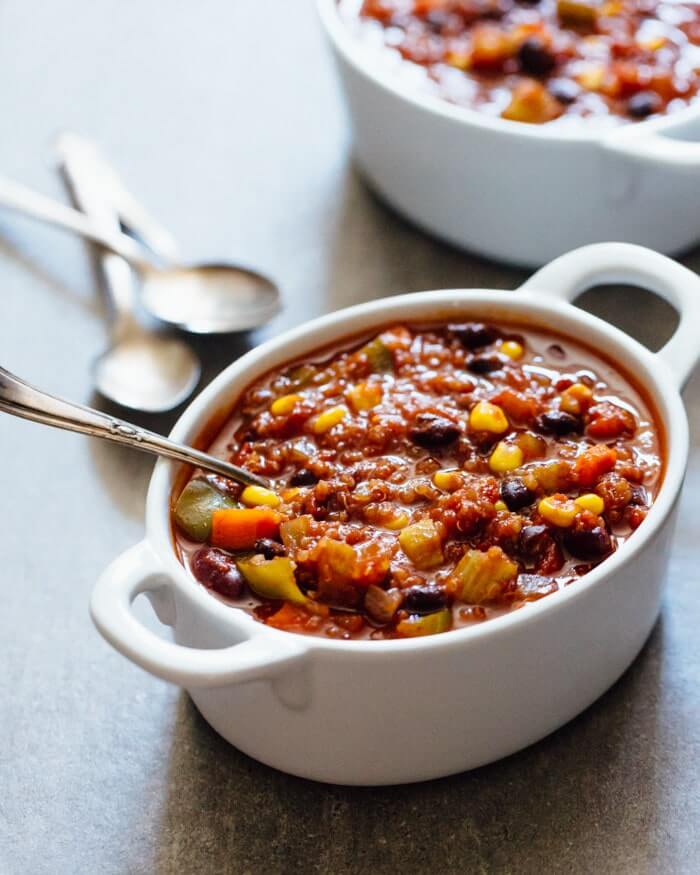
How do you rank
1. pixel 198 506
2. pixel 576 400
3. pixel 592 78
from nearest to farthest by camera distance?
pixel 198 506 < pixel 576 400 < pixel 592 78

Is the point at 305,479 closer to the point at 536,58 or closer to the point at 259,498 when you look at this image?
the point at 259,498

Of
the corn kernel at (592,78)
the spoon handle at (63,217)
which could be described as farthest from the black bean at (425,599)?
the corn kernel at (592,78)

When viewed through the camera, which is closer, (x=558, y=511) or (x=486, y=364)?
(x=558, y=511)

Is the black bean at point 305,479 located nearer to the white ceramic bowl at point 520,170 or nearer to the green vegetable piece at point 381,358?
the green vegetable piece at point 381,358

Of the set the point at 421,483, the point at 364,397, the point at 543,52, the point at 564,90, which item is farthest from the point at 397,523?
the point at 543,52

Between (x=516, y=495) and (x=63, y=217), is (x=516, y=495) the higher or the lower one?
the higher one

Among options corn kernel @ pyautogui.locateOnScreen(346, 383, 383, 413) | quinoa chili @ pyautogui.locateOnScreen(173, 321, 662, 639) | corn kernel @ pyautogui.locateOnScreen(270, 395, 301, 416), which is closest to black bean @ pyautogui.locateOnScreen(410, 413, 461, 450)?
quinoa chili @ pyautogui.locateOnScreen(173, 321, 662, 639)

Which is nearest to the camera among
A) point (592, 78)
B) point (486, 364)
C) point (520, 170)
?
point (486, 364)
